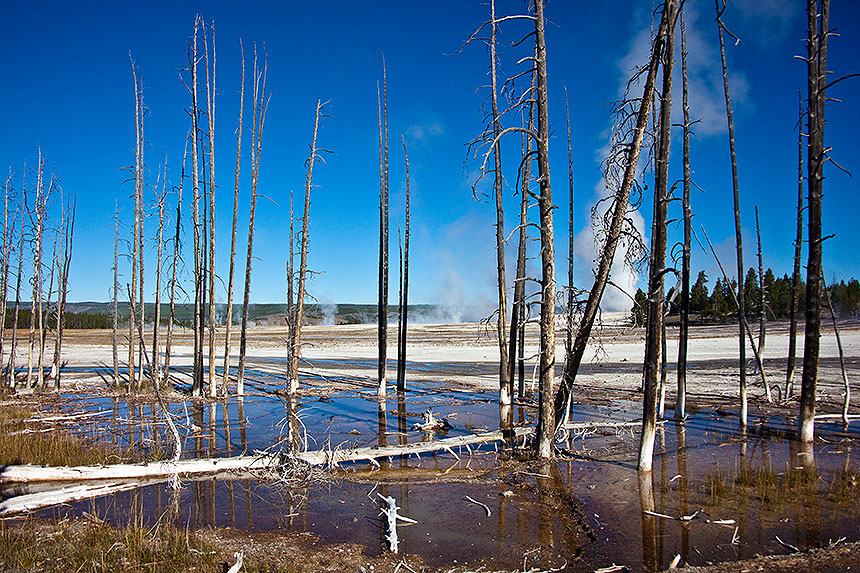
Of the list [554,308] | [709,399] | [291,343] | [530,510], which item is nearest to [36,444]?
[291,343]

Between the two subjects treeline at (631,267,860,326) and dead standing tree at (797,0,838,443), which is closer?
dead standing tree at (797,0,838,443)

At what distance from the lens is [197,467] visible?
10.4 m

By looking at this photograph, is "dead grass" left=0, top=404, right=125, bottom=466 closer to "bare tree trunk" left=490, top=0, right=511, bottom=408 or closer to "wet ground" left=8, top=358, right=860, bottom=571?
"wet ground" left=8, top=358, right=860, bottom=571

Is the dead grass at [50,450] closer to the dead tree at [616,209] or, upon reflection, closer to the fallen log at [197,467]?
the fallen log at [197,467]

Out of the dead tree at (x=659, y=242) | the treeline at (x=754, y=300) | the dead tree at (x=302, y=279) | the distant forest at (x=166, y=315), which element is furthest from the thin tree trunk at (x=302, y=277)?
the treeline at (x=754, y=300)

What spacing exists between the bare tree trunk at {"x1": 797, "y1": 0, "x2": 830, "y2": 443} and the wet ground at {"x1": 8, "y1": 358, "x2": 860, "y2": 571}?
2.16 metres

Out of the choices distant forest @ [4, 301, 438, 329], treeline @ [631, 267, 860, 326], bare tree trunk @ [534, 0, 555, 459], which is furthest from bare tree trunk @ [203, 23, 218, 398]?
treeline @ [631, 267, 860, 326]

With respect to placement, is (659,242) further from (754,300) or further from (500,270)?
(754,300)

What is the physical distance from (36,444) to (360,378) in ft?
55.9

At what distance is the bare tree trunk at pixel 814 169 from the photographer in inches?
445

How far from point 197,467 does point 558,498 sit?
6.75 m

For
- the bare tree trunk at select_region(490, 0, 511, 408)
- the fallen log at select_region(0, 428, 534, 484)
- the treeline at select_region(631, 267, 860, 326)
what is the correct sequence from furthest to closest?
the treeline at select_region(631, 267, 860, 326), the bare tree trunk at select_region(490, 0, 511, 408), the fallen log at select_region(0, 428, 534, 484)

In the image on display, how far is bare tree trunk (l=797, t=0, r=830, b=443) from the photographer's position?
11.3 meters

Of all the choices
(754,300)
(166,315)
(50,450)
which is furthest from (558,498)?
(166,315)
